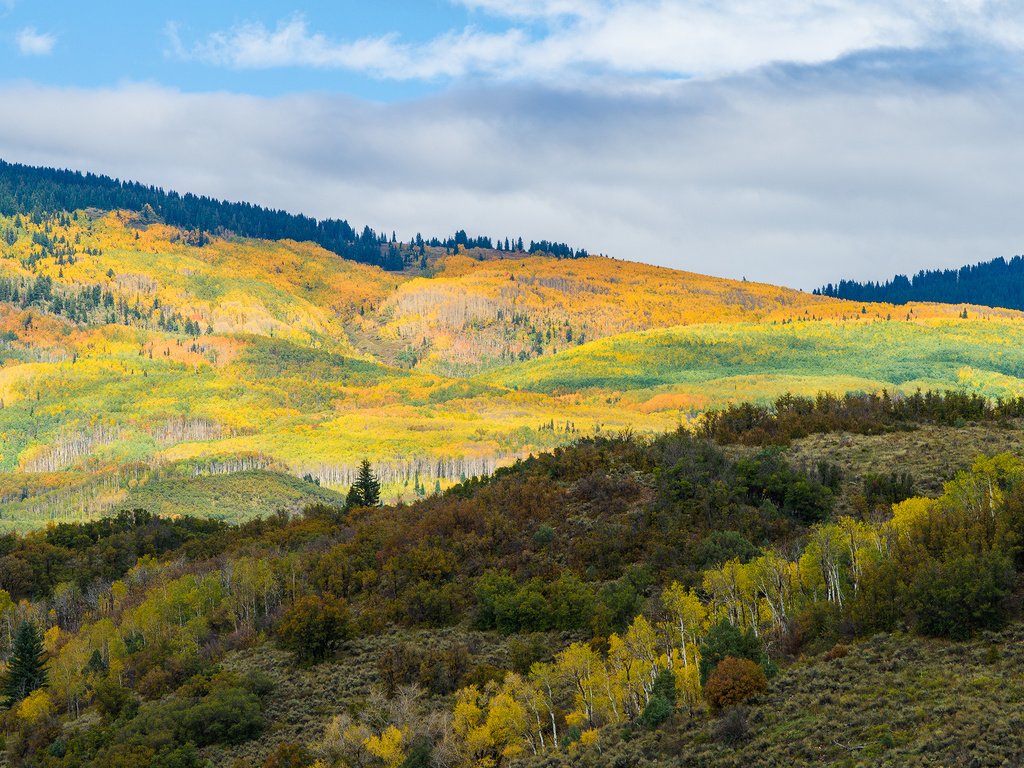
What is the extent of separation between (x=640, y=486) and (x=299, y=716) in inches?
1617

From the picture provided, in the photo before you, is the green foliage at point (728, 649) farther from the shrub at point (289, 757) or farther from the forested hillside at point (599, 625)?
the shrub at point (289, 757)

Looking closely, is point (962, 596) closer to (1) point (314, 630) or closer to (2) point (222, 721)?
(2) point (222, 721)

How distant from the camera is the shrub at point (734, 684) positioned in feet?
185

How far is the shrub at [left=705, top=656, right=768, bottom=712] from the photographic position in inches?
2217

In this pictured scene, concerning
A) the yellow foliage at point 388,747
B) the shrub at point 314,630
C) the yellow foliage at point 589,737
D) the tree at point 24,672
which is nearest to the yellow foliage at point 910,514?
the yellow foliage at point 589,737

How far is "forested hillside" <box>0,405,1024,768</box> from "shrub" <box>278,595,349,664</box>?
0.78 ft

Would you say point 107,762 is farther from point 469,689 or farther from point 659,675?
point 659,675

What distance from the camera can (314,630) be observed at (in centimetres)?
8450

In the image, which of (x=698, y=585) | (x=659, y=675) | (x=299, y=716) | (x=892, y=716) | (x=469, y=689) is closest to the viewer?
(x=892, y=716)

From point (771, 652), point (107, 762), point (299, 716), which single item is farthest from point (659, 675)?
point (107, 762)

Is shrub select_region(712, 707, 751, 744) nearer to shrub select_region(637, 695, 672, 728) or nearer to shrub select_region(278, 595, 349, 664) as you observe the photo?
shrub select_region(637, 695, 672, 728)

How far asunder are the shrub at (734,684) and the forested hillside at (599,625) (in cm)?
18

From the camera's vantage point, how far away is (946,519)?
7025 cm

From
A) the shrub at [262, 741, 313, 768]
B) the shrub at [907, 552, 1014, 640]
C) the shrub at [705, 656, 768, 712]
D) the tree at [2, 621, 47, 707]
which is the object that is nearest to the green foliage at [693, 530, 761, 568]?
the shrub at [907, 552, 1014, 640]
